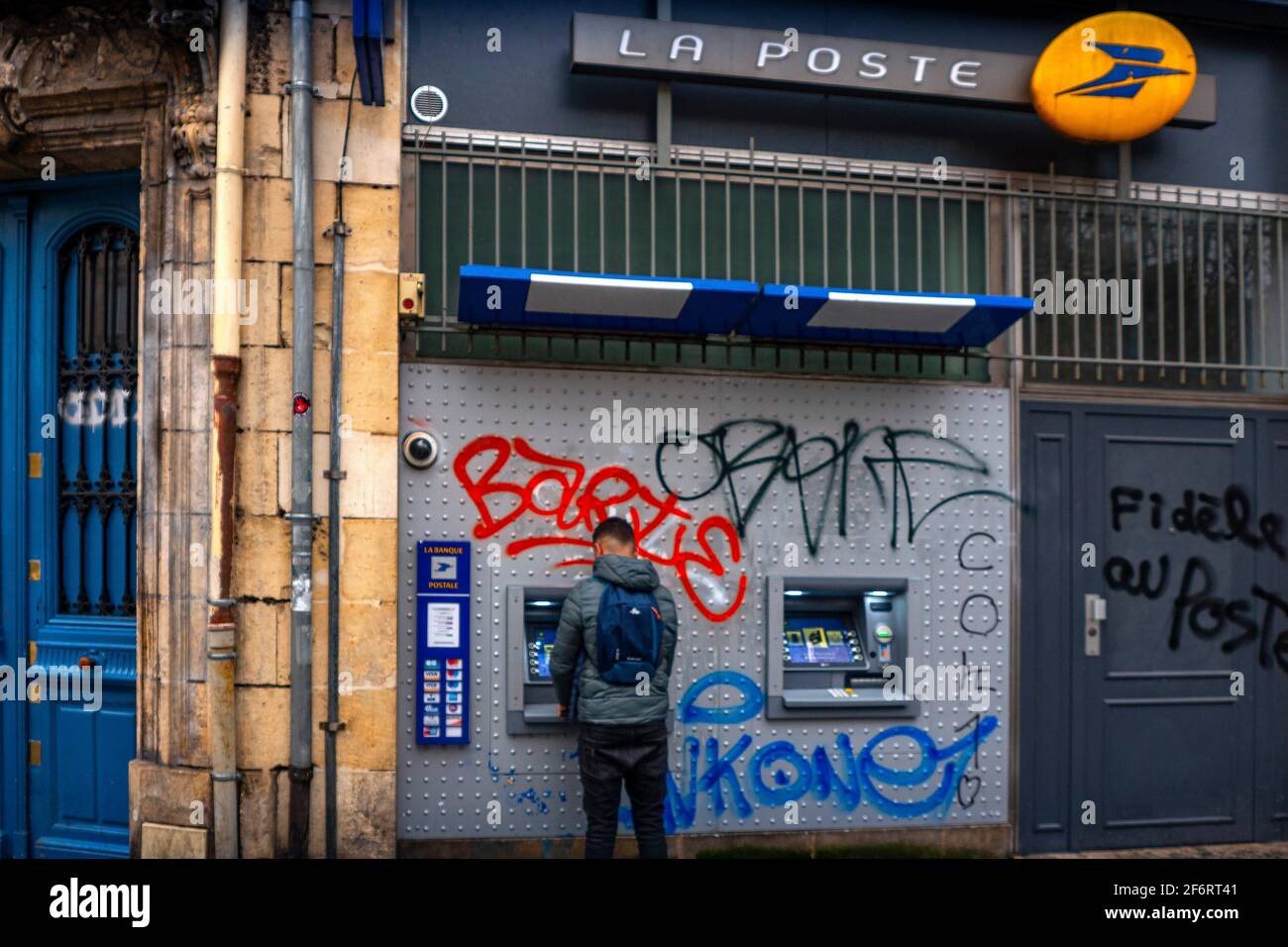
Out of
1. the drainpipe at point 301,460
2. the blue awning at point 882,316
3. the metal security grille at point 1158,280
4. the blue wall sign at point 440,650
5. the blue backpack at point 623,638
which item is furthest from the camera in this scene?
the metal security grille at point 1158,280

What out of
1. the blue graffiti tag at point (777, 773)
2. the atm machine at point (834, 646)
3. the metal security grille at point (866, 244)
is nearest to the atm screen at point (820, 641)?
the atm machine at point (834, 646)

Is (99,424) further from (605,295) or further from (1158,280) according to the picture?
(1158,280)

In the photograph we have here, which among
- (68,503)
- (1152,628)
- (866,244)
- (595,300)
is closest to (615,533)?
(595,300)

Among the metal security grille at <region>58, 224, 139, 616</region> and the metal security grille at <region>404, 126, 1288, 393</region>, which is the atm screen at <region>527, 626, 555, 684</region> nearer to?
the metal security grille at <region>404, 126, 1288, 393</region>

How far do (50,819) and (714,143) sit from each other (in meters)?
4.98

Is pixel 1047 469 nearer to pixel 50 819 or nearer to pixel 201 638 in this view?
pixel 201 638

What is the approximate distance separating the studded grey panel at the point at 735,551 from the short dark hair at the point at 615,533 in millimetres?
513

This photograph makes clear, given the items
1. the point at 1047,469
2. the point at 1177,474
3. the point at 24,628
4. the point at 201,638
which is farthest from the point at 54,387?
the point at 1177,474

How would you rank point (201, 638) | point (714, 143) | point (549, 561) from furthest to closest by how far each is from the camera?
1. point (714, 143)
2. point (549, 561)
3. point (201, 638)

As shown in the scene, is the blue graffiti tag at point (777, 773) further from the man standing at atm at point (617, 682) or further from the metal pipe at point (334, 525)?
the metal pipe at point (334, 525)

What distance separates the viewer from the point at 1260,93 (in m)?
6.57

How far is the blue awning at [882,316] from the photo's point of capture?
531 cm

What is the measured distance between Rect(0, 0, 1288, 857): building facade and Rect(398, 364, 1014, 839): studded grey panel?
0.07 ft

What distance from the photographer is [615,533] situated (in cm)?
507
